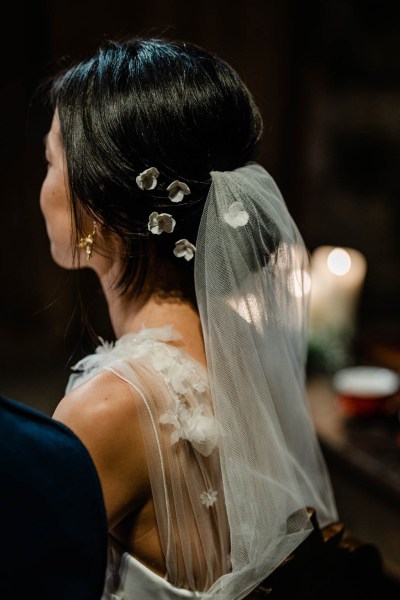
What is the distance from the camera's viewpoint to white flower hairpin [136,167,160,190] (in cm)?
115

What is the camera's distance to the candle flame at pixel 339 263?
3.05m

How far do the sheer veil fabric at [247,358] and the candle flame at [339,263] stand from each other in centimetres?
174

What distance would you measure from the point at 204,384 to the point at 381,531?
5.15 feet

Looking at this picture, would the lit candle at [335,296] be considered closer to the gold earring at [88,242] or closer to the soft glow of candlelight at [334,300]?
the soft glow of candlelight at [334,300]

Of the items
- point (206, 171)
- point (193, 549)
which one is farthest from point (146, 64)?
point (193, 549)

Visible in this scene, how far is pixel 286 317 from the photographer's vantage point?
4.69 feet

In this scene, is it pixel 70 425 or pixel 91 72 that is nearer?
pixel 70 425

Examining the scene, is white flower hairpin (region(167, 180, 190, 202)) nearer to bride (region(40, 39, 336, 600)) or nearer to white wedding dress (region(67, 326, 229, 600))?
bride (region(40, 39, 336, 600))

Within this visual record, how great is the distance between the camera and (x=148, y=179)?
116cm

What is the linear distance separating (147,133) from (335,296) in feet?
6.59

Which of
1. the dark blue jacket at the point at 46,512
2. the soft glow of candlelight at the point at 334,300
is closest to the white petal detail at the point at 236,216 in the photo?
the dark blue jacket at the point at 46,512

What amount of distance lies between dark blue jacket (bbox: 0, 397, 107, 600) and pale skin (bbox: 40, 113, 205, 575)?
0.06m

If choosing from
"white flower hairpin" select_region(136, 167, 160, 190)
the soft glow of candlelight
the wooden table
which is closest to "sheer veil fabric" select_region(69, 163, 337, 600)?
"white flower hairpin" select_region(136, 167, 160, 190)

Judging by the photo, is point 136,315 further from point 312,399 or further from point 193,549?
point 312,399
